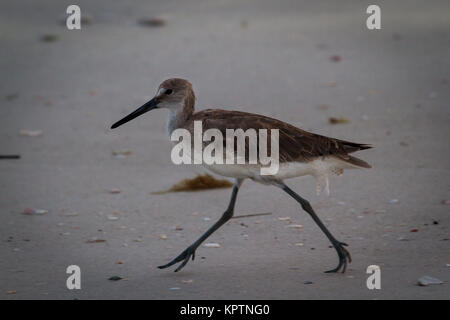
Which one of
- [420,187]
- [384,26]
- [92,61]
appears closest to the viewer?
[420,187]

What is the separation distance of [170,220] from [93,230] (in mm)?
562

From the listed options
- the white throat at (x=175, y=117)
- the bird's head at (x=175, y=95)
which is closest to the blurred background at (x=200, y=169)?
the white throat at (x=175, y=117)

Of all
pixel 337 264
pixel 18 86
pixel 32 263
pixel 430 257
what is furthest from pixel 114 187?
pixel 18 86

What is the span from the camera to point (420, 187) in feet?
21.0

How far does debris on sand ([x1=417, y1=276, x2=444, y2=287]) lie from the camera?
4.61m

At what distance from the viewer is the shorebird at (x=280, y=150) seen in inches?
196

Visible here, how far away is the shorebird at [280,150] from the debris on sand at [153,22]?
6.24 meters

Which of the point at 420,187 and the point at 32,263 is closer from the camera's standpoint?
the point at 32,263

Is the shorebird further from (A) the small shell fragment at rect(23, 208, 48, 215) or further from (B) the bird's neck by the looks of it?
(A) the small shell fragment at rect(23, 208, 48, 215)

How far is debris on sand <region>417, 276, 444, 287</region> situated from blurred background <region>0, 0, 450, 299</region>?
76mm

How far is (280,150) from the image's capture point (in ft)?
16.5

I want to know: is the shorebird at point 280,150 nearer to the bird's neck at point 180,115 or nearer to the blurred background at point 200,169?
the bird's neck at point 180,115

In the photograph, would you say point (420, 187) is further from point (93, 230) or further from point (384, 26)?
point (384, 26)

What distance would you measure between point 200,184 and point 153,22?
5248 millimetres
